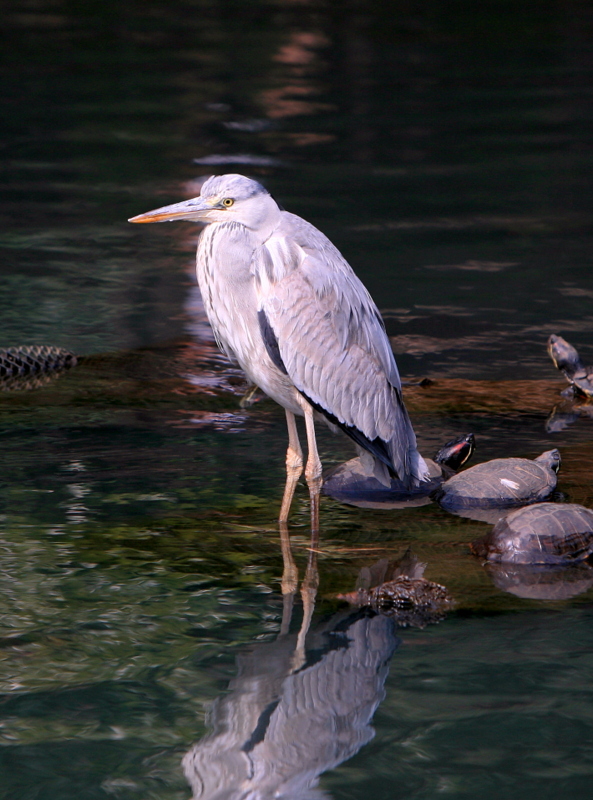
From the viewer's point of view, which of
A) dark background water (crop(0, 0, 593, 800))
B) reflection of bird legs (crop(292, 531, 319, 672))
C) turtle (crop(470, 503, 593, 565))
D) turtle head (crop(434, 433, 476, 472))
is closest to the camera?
dark background water (crop(0, 0, 593, 800))

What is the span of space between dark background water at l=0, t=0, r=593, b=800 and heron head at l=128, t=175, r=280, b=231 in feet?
4.13

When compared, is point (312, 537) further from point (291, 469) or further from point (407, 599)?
point (407, 599)

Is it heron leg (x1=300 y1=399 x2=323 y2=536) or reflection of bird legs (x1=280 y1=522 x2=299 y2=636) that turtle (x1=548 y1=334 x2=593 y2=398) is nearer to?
heron leg (x1=300 y1=399 x2=323 y2=536)

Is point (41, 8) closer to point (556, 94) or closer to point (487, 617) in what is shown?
point (556, 94)

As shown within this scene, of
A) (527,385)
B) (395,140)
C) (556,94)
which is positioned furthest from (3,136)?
(527,385)

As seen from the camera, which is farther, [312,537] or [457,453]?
[457,453]

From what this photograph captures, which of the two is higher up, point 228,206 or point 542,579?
point 228,206

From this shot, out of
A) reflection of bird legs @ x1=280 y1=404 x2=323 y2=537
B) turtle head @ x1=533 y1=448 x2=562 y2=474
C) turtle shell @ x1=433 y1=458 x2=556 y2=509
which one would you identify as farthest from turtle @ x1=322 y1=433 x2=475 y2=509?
turtle head @ x1=533 y1=448 x2=562 y2=474

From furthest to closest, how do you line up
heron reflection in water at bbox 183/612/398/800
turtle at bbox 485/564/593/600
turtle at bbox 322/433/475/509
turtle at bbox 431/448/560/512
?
1. turtle at bbox 322/433/475/509
2. turtle at bbox 431/448/560/512
3. turtle at bbox 485/564/593/600
4. heron reflection in water at bbox 183/612/398/800

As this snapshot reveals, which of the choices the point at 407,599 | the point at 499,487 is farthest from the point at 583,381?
the point at 407,599

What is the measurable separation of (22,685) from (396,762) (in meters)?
1.21

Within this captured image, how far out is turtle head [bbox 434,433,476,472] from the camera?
535 cm

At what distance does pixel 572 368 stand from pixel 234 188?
2.81 m

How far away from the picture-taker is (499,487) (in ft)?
16.2
